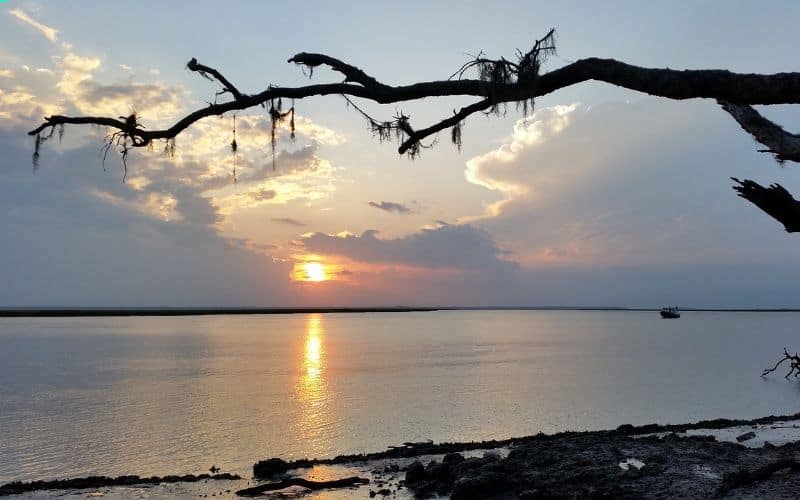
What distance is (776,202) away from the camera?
5680 mm

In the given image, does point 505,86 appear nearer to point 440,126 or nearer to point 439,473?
point 440,126

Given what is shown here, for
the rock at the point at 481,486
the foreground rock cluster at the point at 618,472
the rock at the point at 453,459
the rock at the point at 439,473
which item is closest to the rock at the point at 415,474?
the foreground rock cluster at the point at 618,472

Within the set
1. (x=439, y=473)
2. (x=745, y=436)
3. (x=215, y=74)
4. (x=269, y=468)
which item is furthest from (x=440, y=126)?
(x=745, y=436)

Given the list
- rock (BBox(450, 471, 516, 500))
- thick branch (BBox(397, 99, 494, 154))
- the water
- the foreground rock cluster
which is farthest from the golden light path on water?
thick branch (BBox(397, 99, 494, 154))

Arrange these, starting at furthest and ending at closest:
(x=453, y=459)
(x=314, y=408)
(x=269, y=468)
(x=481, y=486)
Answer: (x=314, y=408), (x=269, y=468), (x=453, y=459), (x=481, y=486)

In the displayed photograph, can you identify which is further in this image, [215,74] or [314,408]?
[314,408]

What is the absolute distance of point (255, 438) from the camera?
24656mm

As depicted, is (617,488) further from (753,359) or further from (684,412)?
(753,359)

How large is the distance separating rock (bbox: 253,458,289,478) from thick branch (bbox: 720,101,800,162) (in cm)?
1613

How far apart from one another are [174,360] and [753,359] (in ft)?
231

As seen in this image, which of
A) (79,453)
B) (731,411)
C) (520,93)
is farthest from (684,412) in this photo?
(520,93)

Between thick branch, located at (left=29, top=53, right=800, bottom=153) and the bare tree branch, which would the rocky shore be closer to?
thick branch, located at (left=29, top=53, right=800, bottom=153)

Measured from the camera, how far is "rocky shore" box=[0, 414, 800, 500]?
39.1ft

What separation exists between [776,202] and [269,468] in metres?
16.3
